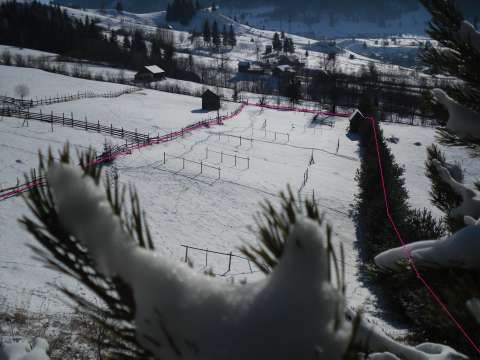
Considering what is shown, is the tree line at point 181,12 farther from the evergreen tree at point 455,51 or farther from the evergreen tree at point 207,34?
the evergreen tree at point 455,51

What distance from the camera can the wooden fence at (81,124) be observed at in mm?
29722

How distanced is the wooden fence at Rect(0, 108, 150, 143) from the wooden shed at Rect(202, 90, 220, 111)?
1641 cm

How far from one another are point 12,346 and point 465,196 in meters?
5.70

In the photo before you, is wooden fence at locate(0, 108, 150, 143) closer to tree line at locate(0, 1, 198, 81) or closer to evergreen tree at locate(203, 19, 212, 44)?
Answer: tree line at locate(0, 1, 198, 81)

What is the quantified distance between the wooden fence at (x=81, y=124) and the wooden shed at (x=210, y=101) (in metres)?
16.4

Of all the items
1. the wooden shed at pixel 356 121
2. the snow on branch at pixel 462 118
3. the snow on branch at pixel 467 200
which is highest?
the snow on branch at pixel 462 118

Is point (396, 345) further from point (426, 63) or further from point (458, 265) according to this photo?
point (426, 63)

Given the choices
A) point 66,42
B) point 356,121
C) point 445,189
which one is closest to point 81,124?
point 356,121

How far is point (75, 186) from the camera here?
101cm

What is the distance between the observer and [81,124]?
31.7 metres

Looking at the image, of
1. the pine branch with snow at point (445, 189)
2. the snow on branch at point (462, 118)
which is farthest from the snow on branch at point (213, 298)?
the pine branch with snow at point (445, 189)

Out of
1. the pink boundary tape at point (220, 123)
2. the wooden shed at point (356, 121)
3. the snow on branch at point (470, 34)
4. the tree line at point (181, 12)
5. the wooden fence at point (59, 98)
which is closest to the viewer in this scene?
the pink boundary tape at point (220, 123)

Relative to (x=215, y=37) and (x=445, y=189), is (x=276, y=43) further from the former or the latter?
(x=445, y=189)

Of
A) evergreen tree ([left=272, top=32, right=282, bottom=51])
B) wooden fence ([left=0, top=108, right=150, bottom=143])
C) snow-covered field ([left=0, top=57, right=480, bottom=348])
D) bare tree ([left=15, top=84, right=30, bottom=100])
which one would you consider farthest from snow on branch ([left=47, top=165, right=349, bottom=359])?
evergreen tree ([left=272, top=32, right=282, bottom=51])
